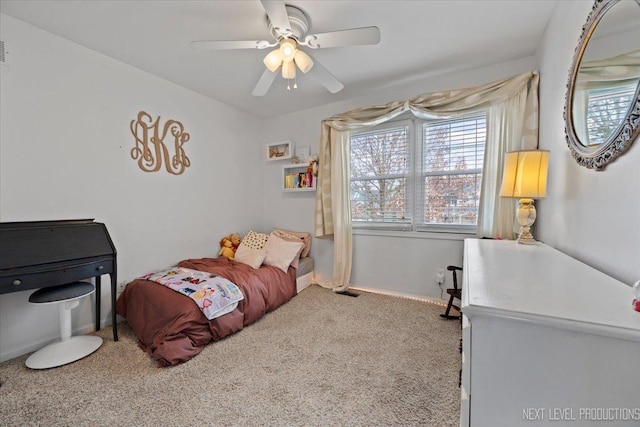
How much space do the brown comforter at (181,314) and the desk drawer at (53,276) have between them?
0.36 meters

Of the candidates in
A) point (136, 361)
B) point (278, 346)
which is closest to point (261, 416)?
point (278, 346)

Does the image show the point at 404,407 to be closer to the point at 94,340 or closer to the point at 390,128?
the point at 94,340

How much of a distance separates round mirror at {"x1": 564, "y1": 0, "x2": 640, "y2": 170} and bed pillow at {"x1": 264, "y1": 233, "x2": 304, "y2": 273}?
2520 millimetres

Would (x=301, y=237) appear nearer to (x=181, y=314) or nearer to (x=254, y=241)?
(x=254, y=241)

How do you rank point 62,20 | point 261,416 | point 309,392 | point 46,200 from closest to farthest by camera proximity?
point 261,416, point 309,392, point 62,20, point 46,200

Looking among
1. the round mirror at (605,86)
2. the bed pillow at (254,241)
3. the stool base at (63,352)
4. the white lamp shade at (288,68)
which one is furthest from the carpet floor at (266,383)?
the white lamp shade at (288,68)

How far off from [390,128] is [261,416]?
289cm

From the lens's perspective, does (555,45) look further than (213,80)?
No

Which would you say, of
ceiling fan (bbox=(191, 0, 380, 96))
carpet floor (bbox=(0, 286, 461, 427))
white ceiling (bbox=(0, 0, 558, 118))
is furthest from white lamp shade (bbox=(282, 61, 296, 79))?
carpet floor (bbox=(0, 286, 461, 427))

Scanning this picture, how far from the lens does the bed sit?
1854 millimetres

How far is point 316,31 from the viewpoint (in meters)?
1.95

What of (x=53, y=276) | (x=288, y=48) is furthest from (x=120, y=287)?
(x=288, y=48)

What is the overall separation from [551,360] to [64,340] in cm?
285

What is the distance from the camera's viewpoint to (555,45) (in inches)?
67.5
